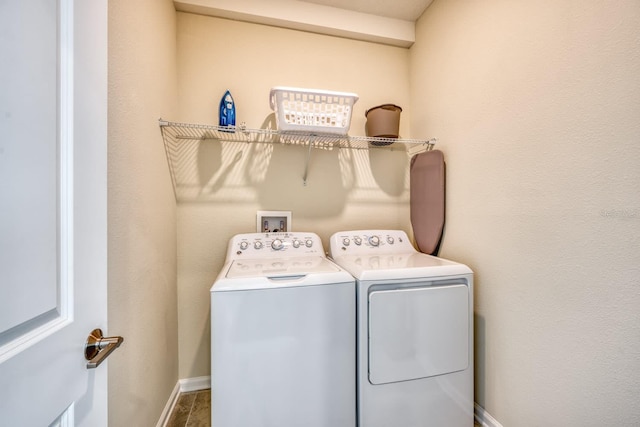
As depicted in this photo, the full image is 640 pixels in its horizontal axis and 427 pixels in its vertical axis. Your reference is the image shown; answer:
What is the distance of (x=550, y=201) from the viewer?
1073mm

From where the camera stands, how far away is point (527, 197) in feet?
3.83

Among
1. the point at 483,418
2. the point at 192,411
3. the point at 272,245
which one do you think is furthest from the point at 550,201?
the point at 192,411

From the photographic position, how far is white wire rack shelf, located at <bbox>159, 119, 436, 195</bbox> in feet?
5.20

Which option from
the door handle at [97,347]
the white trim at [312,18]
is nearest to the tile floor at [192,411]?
the door handle at [97,347]

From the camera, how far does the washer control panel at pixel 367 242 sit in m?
1.70

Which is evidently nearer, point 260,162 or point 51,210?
point 51,210

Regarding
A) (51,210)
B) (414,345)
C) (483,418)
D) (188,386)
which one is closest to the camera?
(51,210)

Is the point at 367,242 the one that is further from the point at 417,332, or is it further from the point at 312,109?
the point at 312,109

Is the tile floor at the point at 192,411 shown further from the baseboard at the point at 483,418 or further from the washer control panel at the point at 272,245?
the baseboard at the point at 483,418

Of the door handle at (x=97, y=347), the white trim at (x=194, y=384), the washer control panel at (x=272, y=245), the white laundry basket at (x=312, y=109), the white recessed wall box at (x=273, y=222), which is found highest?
the white laundry basket at (x=312, y=109)

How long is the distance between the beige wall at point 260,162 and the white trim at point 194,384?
4 cm

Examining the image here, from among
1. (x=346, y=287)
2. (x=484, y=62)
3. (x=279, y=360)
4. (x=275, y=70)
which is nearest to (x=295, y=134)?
(x=275, y=70)

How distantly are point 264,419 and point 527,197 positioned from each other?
1577 mm

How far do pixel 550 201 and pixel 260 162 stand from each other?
Answer: 1668mm
